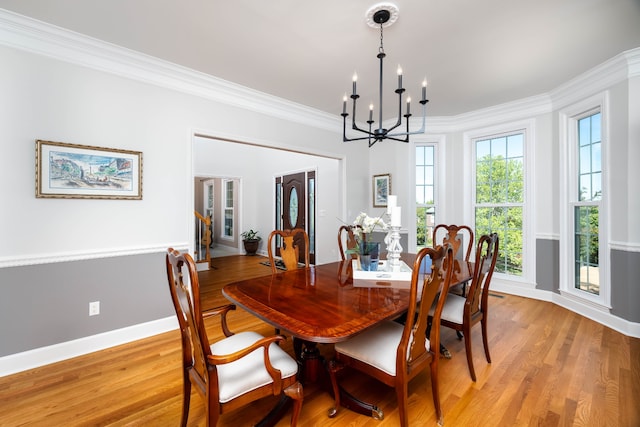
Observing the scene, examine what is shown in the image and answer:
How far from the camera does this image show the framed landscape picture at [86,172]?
221 cm

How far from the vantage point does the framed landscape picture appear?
2.21 metres

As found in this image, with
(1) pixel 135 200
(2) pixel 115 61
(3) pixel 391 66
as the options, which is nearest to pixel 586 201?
(3) pixel 391 66

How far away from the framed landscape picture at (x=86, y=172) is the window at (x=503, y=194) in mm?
4424

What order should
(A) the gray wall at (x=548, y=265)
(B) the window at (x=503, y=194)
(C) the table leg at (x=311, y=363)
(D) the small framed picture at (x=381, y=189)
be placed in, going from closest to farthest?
(C) the table leg at (x=311, y=363) < (A) the gray wall at (x=548, y=265) < (B) the window at (x=503, y=194) < (D) the small framed picture at (x=381, y=189)

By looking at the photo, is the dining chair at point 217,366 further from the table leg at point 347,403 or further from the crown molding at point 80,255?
the crown molding at point 80,255

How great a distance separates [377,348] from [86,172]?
2667 millimetres

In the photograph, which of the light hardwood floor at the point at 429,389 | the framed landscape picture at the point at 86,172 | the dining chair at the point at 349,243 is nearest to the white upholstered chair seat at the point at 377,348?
the light hardwood floor at the point at 429,389

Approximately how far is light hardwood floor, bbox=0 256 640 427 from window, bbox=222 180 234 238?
5614mm

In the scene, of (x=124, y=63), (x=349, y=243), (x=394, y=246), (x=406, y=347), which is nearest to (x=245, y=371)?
(x=406, y=347)

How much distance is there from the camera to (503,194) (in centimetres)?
406

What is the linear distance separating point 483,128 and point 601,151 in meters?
1.42

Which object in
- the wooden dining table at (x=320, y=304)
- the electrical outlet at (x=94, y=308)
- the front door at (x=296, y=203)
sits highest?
the front door at (x=296, y=203)

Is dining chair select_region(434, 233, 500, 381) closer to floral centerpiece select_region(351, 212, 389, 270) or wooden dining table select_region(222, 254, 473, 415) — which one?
wooden dining table select_region(222, 254, 473, 415)

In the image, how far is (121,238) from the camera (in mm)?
2551
